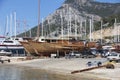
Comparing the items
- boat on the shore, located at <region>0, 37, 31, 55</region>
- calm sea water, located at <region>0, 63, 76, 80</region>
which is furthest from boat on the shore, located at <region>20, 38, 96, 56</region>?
calm sea water, located at <region>0, 63, 76, 80</region>

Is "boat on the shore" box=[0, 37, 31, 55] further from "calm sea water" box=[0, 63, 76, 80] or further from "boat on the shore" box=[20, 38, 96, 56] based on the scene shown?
"calm sea water" box=[0, 63, 76, 80]

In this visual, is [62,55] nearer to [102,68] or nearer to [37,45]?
[37,45]

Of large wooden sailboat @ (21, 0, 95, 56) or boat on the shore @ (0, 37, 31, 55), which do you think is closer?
large wooden sailboat @ (21, 0, 95, 56)

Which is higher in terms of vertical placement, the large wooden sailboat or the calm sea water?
the large wooden sailboat

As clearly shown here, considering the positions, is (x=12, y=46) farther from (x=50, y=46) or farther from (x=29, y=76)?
(x=29, y=76)

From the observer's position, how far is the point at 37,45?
81.9 metres

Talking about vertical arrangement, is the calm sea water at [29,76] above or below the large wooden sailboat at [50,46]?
below

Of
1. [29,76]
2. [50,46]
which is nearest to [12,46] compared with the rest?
[50,46]

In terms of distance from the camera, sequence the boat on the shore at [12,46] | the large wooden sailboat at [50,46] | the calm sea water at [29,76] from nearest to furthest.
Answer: the calm sea water at [29,76] < the large wooden sailboat at [50,46] < the boat on the shore at [12,46]

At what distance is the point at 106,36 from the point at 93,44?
7601 centimetres

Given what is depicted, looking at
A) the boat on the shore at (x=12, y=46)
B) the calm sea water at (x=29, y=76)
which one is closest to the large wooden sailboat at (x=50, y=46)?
the boat on the shore at (x=12, y=46)

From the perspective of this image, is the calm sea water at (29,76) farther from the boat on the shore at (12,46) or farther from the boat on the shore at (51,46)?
the boat on the shore at (12,46)

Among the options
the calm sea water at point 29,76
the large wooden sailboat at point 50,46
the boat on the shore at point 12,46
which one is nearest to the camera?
the calm sea water at point 29,76

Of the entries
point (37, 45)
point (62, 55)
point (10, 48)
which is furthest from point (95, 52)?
point (10, 48)
